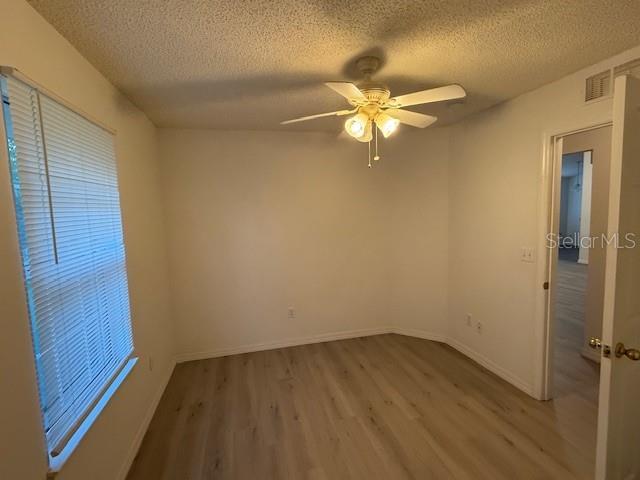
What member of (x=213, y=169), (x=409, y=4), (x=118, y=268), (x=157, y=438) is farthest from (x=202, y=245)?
(x=409, y=4)

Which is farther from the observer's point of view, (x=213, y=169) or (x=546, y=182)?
(x=213, y=169)

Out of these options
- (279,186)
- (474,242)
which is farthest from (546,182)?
(279,186)

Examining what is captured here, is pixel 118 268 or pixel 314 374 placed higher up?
pixel 118 268

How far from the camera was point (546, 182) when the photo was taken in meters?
2.23

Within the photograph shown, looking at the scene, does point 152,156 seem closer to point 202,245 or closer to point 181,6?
point 202,245

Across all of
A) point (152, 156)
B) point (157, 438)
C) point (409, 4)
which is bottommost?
point (157, 438)

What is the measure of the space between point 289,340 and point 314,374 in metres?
0.67

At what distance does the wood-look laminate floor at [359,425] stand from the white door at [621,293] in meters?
0.58

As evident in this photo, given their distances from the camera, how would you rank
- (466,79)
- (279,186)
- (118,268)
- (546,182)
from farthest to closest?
(279,186)
(546,182)
(466,79)
(118,268)

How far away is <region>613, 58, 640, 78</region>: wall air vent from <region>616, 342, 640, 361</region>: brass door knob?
152 centimetres

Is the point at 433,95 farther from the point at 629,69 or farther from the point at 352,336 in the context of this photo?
the point at 352,336

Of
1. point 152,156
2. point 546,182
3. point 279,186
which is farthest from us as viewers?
point 279,186

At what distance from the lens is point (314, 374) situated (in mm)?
2828

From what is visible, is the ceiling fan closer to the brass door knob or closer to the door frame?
the door frame
